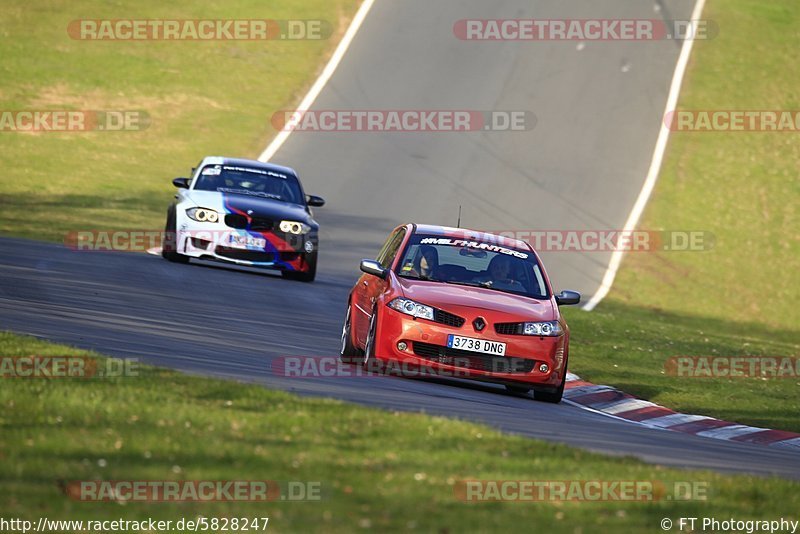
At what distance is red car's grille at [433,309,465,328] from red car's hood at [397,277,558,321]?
4 centimetres

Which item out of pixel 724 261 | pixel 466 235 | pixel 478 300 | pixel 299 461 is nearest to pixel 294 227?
pixel 466 235

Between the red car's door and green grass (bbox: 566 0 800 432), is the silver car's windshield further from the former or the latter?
the red car's door

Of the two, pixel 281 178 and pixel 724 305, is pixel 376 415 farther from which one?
pixel 724 305

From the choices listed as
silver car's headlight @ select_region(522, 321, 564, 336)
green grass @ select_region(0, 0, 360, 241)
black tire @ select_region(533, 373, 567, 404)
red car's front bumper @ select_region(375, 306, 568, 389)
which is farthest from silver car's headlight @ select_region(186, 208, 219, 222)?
silver car's headlight @ select_region(522, 321, 564, 336)

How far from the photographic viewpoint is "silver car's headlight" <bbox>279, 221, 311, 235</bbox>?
21594mm

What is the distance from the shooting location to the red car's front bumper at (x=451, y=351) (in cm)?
1333

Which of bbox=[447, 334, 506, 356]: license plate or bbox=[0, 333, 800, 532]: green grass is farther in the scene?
bbox=[447, 334, 506, 356]: license plate

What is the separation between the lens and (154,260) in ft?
73.0

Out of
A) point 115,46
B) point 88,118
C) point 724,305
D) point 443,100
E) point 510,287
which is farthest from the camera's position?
point 115,46

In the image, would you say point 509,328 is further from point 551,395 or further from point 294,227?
point 294,227

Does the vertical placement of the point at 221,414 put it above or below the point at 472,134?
below

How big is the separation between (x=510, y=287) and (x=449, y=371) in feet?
5.13

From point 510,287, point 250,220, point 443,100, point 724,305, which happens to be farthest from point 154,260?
point 443,100

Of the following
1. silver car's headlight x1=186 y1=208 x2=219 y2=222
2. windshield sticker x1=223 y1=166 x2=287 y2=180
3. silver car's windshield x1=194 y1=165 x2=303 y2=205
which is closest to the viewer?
silver car's headlight x1=186 y1=208 x2=219 y2=222
